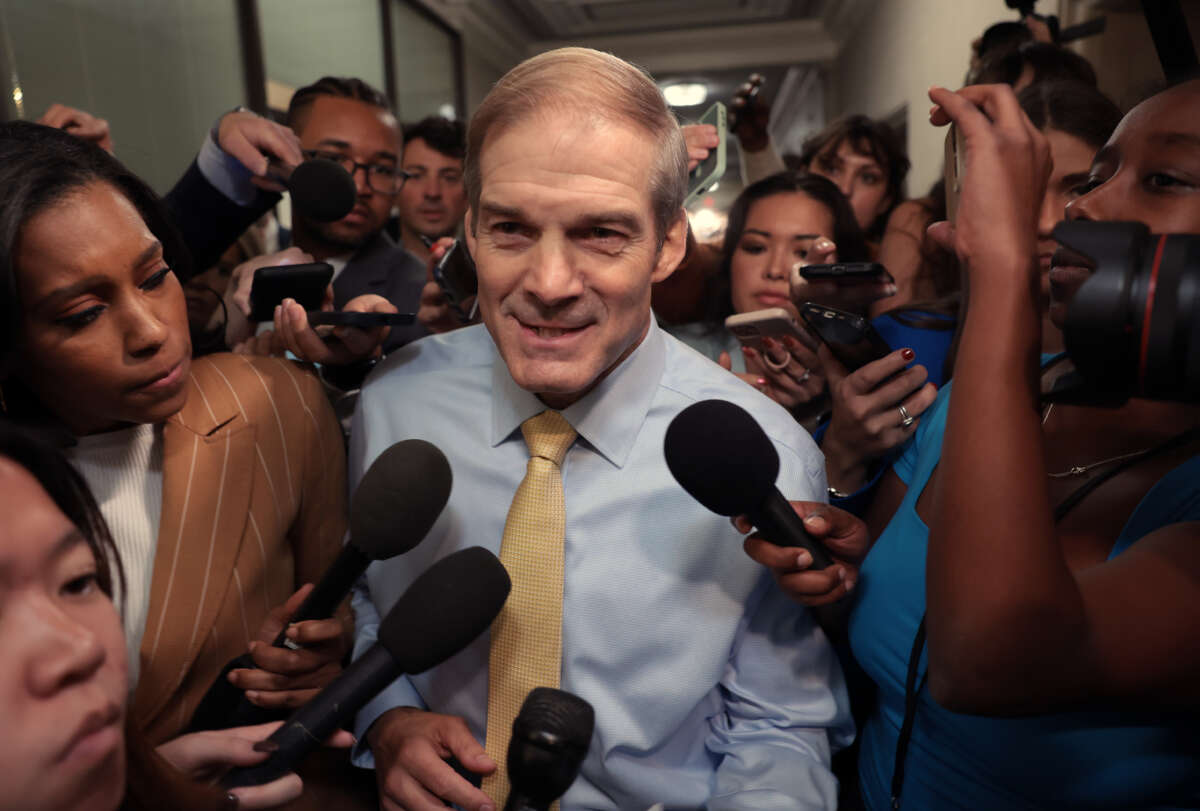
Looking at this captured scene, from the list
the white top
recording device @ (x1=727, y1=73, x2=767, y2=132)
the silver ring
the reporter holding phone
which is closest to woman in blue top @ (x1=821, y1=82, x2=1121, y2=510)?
the silver ring

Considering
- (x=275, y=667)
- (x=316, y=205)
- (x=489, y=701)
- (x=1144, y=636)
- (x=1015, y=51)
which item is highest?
(x=1015, y=51)

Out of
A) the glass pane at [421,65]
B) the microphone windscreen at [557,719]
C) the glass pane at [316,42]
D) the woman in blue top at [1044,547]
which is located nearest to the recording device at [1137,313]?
the woman in blue top at [1044,547]

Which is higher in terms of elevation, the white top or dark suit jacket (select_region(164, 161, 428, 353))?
dark suit jacket (select_region(164, 161, 428, 353))

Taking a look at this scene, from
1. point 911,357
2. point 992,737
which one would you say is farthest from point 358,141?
point 992,737

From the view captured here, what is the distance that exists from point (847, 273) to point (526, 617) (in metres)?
0.84

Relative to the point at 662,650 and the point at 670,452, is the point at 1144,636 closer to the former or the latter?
the point at 670,452

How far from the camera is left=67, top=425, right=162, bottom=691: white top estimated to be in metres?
1.10

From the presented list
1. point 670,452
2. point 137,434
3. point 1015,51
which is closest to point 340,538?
point 137,434

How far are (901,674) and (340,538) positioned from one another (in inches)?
35.4

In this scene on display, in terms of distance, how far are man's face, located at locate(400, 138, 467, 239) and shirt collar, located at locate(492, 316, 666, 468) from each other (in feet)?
6.67

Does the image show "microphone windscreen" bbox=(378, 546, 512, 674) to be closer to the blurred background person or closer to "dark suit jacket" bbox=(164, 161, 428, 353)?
"dark suit jacket" bbox=(164, 161, 428, 353)

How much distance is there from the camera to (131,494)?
1.14 metres

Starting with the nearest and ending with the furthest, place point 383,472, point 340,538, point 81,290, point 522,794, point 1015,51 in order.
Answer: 1. point 522,794
2. point 383,472
3. point 81,290
4. point 340,538
5. point 1015,51

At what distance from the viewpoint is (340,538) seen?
4.49ft
